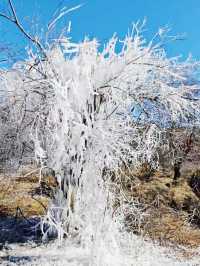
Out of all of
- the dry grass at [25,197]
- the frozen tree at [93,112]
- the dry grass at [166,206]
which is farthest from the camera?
the dry grass at [25,197]

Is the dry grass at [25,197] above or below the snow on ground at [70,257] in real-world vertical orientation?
above

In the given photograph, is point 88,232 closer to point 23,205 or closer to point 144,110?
point 144,110

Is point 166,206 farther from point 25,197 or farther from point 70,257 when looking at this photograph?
point 70,257

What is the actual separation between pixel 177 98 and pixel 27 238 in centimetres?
550

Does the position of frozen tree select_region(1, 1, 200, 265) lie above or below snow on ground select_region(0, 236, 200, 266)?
above

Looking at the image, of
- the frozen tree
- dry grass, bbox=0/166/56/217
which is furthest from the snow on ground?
dry grass, bbox=0/166/56/217

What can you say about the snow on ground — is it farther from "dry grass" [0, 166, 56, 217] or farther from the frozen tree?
"dry grass" [0, 166, 56, 217]

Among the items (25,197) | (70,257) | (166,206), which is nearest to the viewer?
(70,257)

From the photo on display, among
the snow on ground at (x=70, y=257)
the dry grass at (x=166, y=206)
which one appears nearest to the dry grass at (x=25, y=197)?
the dry grass at (x=166, y=206)

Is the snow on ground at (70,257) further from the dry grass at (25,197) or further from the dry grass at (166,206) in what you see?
the dry grass at (25,197)

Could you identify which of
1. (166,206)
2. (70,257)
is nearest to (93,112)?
(70,257)

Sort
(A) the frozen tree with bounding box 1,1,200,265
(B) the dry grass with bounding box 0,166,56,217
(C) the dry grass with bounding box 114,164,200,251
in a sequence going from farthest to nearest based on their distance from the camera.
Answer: (B) the dry grass with bounding box 0,166,56,217
(C) the dry grass with bounding box 114,164,200,251
(A) the frozen tree with bounding box 1,1,200,265

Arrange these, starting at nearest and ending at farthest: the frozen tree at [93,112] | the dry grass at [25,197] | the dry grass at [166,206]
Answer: the frozen tree at [93,112] < the dry grass at [166,206] < the dry grass at [25,197]

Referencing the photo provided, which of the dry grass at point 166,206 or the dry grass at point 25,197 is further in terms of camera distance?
the dry grass at point 25,197
